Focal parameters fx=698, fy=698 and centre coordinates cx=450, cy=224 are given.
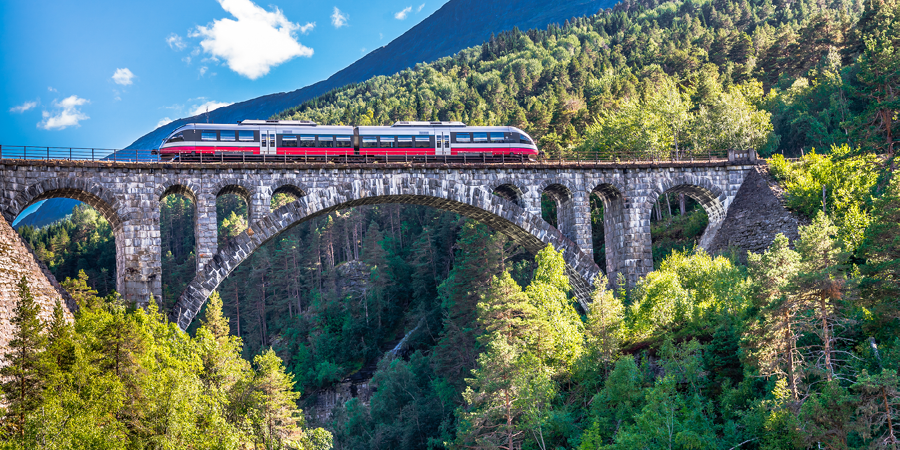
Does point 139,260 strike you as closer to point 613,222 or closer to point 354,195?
point 354,195

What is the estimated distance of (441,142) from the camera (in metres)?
44.7

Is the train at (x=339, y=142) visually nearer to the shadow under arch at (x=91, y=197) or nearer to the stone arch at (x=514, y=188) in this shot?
the stone arch at (x=514, y=188)

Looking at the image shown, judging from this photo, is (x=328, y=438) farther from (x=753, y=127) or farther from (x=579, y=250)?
(x=753, y=127)

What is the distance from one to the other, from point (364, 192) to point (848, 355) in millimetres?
25699

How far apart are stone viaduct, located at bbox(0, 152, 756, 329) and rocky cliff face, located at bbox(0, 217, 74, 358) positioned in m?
3.26

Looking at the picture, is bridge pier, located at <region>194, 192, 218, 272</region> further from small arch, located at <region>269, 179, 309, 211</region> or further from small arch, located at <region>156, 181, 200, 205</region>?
small arch, located at <region>269, 179, 309, 211</region>

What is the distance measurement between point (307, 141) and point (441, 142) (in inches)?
332

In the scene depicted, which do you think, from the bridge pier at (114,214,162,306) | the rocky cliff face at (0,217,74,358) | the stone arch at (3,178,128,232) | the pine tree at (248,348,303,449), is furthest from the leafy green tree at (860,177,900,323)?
the stone arch at (3,178,128,232)

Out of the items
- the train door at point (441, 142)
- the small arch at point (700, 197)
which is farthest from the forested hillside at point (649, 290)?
the train door at point (441, 142)

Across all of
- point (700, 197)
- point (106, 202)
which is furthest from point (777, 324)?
point (106, 202)

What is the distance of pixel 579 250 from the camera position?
142ft

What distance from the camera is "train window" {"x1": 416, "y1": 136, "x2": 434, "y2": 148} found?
4441 centimetres

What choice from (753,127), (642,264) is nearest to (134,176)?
(642,264)

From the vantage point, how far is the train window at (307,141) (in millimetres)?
42375
